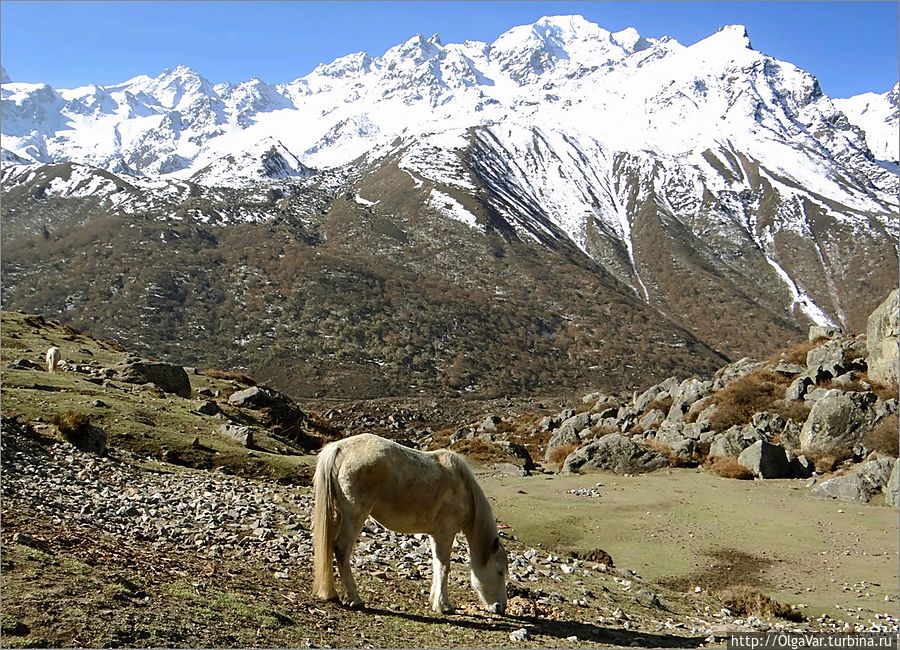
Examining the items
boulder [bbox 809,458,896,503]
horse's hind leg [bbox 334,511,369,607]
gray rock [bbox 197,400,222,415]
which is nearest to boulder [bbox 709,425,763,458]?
boulder [bbox 809,458,896,503]

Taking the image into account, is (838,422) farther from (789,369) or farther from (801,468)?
(789,369)

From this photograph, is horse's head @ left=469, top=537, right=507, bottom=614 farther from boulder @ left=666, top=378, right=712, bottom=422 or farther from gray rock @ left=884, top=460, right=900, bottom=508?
boulder @ left=666, top=378, right=712, bottom=422

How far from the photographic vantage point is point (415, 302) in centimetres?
16175

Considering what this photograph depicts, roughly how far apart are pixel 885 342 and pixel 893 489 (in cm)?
1600

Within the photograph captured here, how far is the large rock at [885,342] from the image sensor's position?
119ft

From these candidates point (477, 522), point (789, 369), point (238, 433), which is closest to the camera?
point (477, 522)

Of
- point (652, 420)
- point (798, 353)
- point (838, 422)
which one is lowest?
point (652, 420)

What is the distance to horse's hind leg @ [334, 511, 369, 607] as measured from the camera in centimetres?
957

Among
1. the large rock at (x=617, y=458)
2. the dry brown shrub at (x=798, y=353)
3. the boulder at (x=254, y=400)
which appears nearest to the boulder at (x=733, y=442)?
the large rock at (x=617, y=458)

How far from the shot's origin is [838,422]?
33281 millimetres

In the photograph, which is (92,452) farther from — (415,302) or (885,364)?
(415,302)

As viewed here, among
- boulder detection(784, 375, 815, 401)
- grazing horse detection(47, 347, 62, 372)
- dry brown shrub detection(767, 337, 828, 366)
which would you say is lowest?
grazing horse detection(47, 347, 62, 372)

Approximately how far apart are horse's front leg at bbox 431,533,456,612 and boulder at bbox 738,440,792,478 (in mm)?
25211

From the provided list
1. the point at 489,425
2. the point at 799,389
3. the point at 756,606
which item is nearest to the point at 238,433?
the point at 756,606
